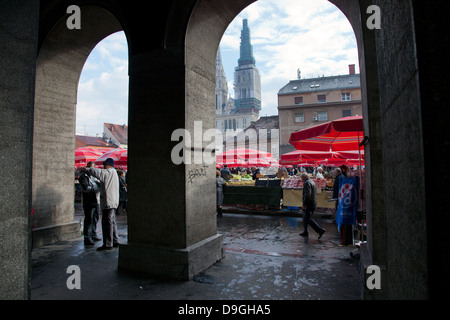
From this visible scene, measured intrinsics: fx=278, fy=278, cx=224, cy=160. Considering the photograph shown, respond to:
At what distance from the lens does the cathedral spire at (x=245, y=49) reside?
163m

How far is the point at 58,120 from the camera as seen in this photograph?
24.9ft

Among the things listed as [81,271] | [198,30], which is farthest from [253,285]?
[198,30]

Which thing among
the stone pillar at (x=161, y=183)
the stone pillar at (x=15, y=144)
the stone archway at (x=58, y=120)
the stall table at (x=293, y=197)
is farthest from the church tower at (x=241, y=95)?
the stone pillar at (x=15, y=144)

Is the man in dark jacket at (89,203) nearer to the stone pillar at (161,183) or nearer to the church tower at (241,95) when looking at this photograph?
the stone pillar at (161,183)

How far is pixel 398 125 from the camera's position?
1846 millimetres

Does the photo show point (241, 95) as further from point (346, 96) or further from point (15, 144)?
point (15, 144)

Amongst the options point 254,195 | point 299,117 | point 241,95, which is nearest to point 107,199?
point 254,195

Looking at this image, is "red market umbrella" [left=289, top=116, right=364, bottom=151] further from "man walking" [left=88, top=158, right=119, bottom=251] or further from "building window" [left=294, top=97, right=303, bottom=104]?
"building window" [left=294, top=97, right=303, bottom=104]

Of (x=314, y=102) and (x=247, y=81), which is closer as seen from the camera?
(x=314, y=102)

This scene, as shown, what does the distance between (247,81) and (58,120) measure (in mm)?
154180

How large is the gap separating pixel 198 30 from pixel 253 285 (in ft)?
16.0

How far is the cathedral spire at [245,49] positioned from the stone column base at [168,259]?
547 ft
